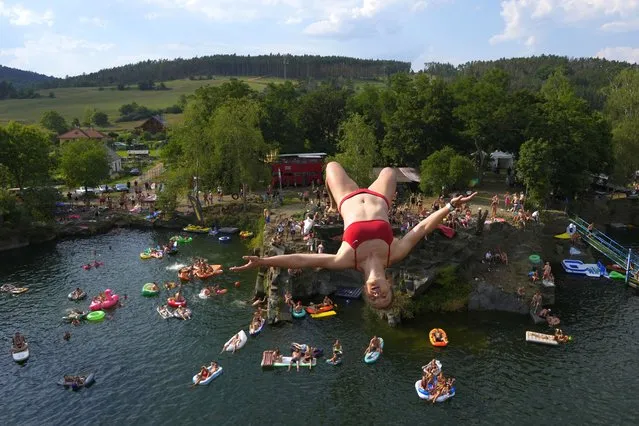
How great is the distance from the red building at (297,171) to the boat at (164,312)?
32.9 m

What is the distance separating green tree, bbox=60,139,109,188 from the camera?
67938 millimetres

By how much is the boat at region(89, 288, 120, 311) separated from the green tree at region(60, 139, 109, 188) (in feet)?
113

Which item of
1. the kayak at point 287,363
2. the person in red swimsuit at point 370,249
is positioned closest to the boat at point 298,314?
the kayak at point 287,363

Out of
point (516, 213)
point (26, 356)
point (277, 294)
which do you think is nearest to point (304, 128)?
point (516, 213)

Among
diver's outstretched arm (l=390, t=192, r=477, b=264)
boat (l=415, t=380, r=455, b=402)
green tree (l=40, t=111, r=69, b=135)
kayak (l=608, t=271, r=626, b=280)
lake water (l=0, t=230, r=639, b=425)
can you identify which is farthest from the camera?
green tree (l=40, t=111, r=69, b=135)

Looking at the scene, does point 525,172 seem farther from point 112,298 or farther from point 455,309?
point 112,298

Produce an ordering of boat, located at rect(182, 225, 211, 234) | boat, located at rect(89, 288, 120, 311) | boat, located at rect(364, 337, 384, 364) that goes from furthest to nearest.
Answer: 1. boat, located at rect(182, 225, 211, 234)
2. boat, located at rect(89, 288, 120, 311)
3. boat, located at rect(364, 337, 384, 364)

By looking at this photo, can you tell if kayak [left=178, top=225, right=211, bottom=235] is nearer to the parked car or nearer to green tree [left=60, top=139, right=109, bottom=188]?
green tree [left=60, top=139, right=109, bottom=188]

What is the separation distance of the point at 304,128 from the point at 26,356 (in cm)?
6058

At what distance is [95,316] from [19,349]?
5725 millimetres

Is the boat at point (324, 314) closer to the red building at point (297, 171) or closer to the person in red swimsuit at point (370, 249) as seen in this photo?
the person in red swimsuit at point (370, 249)

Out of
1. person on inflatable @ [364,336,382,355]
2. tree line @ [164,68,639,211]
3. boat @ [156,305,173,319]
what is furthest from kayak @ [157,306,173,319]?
tree line @ [164,68,639,211]

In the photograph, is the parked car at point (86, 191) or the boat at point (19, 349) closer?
the boat at point (19, 349)

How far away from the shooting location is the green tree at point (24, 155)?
62312 millimetres
